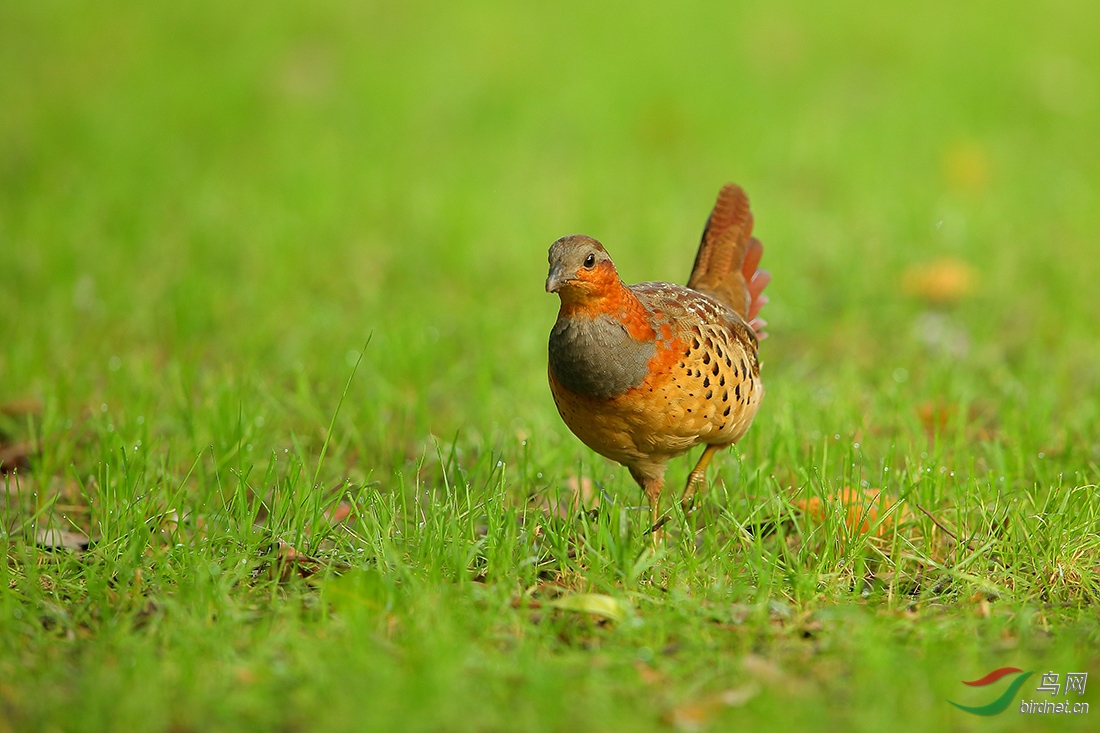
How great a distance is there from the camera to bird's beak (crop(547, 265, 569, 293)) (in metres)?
3.30

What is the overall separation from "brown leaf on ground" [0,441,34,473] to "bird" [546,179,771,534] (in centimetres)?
213

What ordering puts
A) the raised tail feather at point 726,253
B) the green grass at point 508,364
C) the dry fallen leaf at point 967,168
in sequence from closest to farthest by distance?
1. the green grass at point 508,364
2. the raised tail feather at point 726,253
3. the dry fallen leaf at point 967,168

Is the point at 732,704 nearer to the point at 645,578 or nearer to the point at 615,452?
the point at 645,578

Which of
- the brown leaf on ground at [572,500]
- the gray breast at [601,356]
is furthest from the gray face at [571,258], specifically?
the brown leaf on ground at [572,500]

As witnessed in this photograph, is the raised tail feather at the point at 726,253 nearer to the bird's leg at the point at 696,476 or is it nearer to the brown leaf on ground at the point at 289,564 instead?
the bird's leg at the point at 696,476

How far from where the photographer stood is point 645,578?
3436mm

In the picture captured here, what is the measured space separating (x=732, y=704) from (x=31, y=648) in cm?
179

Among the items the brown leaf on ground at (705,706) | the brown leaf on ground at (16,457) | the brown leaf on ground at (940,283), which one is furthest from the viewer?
the brown leaf on ground at (940,283)

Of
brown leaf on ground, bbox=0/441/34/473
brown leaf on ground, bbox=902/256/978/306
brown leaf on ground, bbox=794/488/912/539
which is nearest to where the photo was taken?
brown leaf on ground, bbox=794/488/912/539

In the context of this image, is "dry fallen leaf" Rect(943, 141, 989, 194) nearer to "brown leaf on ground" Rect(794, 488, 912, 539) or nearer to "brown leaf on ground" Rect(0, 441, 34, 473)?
"brown leaf on ground" Rect(794, 488, 912, 539)

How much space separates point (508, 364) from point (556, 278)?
6.95 feet

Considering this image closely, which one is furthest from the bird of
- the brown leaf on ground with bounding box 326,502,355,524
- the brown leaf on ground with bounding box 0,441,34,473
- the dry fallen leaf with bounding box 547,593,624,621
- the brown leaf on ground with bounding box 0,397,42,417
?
the brown leaf on ground with bounding box 0,397,42,417

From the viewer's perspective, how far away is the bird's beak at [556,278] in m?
3.30

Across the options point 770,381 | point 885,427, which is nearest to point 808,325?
point 770,381
